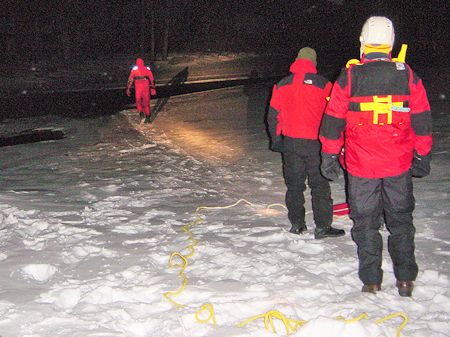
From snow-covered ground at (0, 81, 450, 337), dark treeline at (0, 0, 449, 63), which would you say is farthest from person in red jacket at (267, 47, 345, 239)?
dark treeline at (0, 0, 449, 63)

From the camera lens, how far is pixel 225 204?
258 inches

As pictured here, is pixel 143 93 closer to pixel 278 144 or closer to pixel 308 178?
pixel 278 144

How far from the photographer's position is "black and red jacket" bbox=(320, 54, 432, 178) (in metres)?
3.63

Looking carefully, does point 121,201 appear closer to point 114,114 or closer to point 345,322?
point 345,322

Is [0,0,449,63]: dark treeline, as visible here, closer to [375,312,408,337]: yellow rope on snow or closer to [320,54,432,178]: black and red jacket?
[320,54,432,178]: black and red jacket

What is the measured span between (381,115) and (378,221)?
2.70 feet

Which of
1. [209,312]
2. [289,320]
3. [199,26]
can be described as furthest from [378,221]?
[199,26]

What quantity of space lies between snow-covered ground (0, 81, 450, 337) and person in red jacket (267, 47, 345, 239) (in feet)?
1.38

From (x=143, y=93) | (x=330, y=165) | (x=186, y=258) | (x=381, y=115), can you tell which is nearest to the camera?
(x=381, y=115)

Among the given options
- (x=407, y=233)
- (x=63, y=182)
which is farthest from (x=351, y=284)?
(x=63, y=182)

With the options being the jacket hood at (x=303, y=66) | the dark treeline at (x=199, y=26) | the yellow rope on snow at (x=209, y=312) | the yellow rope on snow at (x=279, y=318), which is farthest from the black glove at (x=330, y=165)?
the dark treeline at (x=199, y=26)

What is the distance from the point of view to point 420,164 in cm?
383

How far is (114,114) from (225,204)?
9975 millimetres

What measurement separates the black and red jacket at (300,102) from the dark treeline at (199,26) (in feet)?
101
